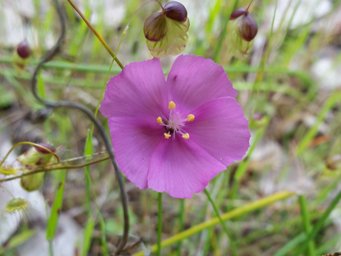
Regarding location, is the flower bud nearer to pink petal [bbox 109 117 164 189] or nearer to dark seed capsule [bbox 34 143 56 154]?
dark seed capsule [bbox 34 143 56 154]

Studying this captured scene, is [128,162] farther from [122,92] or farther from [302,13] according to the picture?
[302,13]

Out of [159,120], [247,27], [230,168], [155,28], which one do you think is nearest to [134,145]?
[159,120]

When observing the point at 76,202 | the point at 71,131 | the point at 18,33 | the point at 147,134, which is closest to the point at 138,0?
the point at 18,33

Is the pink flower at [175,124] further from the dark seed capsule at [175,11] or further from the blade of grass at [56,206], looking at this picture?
the blade of grass at [56,206]

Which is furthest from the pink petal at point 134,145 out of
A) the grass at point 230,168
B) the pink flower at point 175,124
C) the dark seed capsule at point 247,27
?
the grass at point 230,168

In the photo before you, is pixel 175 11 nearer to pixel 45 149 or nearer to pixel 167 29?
pixel 167 29

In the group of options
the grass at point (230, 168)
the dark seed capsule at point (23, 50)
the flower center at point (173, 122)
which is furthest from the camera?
the grass at point (230, 168)
